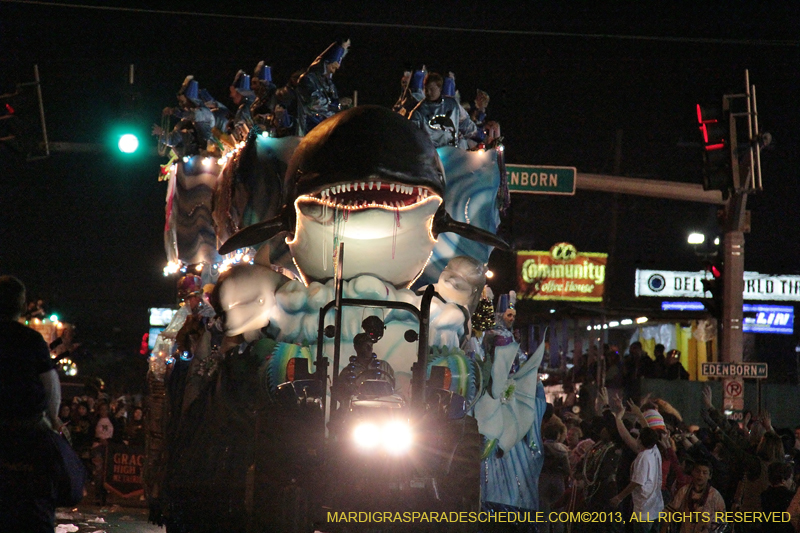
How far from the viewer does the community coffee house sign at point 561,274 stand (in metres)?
38.4

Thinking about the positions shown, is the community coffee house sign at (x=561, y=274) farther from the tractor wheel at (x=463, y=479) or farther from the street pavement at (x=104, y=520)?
the tractor wheel at (x=463, y=479)

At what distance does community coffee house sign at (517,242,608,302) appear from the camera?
126ft

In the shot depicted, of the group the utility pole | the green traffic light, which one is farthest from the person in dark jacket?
the utility pole

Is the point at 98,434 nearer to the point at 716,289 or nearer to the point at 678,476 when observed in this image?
the point at 716,289

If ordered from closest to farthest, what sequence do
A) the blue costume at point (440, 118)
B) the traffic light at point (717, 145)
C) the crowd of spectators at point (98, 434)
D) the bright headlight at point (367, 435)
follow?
the bright headlight at point (367, 435) → the blue costume at point (440, 118) → the traffic light at point (717, 145) → the crowd of spectators at point (98, 434)

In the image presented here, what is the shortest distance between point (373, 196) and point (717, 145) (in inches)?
255

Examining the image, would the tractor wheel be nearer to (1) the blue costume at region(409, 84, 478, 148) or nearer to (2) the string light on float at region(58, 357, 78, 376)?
(1) the blue costume at region(409, 84, 478, 148)

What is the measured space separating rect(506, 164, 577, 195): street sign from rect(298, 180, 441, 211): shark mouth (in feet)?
19.6

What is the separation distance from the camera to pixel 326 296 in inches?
373

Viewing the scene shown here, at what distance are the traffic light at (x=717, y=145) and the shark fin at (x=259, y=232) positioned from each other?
6923 mm

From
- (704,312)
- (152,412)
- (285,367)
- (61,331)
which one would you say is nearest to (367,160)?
(285,367)

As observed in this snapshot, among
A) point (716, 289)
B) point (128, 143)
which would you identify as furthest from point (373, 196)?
point (716, 289)

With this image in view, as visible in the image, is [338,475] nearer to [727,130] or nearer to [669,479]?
[669,479]

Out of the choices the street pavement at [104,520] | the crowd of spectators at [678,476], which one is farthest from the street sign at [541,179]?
the street pavement at [104,520]
